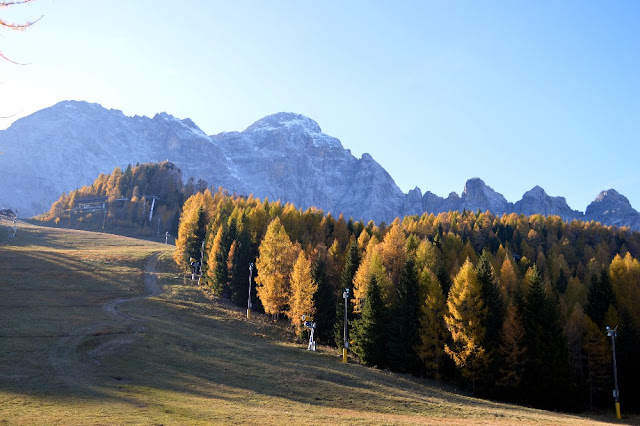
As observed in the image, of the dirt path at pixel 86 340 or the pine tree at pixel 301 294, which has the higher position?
the pine tree at pixel 301 294

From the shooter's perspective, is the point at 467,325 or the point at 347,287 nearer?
the point at 467,325

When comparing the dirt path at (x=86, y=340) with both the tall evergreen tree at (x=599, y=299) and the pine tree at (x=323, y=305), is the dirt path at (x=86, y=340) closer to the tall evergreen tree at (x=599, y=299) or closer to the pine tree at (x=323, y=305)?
the pine tree at (x=323, y=305)

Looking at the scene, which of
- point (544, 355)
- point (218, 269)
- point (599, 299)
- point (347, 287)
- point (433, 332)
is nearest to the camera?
point (544, 355)

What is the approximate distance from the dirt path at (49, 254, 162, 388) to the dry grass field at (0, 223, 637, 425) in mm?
83

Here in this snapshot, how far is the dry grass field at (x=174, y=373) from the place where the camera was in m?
21.3

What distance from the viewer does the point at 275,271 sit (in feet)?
226

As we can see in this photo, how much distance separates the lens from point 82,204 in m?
186

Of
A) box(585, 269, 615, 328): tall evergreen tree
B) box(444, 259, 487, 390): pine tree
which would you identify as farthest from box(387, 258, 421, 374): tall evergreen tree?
box(585, 269, 615, 328): tall evergreen tree

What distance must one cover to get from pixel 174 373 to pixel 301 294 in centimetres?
3167

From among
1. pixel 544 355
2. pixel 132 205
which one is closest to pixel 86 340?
pixel 544 355

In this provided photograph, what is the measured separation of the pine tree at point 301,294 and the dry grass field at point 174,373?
8.66 ft

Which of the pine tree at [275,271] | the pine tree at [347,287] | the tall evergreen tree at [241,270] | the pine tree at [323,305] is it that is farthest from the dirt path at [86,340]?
the pine tree at [347,287]

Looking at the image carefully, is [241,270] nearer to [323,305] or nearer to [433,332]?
[323,305]

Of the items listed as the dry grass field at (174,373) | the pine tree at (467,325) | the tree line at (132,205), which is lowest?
the dry grass field at (174,373)
